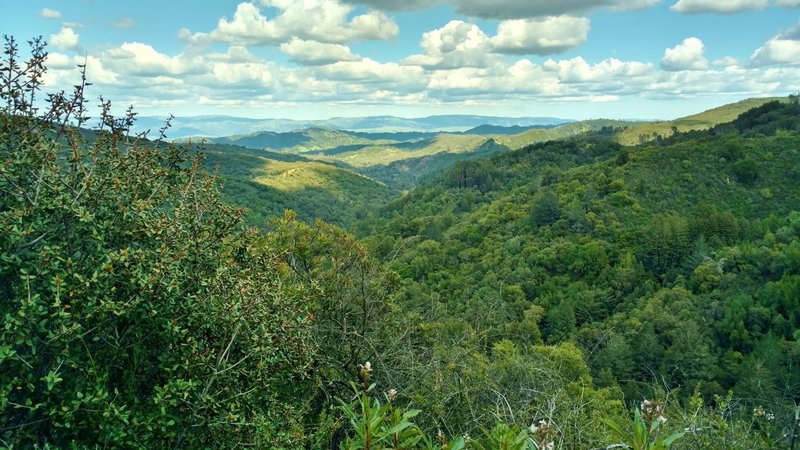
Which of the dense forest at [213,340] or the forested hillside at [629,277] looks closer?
the dense forest at [213,340]

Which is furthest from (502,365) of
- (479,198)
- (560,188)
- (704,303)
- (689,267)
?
(479,198)

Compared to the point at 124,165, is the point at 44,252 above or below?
below

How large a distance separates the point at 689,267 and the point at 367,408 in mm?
74626

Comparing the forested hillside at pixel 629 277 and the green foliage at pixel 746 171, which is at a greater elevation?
the green foliage at pixel 746 171

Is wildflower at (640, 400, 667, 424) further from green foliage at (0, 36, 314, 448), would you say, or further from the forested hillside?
the forested hillside

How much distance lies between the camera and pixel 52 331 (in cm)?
549

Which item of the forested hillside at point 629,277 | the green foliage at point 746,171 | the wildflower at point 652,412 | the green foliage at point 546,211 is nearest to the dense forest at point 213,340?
the wildflower at point 652,412

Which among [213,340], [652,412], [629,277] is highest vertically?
[652,412]

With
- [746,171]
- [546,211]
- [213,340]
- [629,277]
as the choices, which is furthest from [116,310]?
[746,171]

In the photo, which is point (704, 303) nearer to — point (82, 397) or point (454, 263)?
point (454, 263)

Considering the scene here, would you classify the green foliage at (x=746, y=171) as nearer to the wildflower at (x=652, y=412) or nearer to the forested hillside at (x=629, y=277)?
the forested hillside at (x=629, y=277)

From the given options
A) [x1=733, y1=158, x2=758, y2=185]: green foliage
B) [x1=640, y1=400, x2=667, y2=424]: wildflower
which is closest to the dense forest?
[x1=640, y1=400, x2=667, y2=424]: wildflower

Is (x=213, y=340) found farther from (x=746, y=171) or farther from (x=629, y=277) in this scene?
(x=746, y=171)

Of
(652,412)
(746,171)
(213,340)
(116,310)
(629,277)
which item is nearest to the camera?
(652,412)
